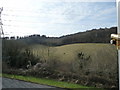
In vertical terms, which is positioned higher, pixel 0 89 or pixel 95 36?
pixel 95 36

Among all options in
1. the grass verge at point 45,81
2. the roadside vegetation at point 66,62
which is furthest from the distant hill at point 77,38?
the grass verge at point 45,81

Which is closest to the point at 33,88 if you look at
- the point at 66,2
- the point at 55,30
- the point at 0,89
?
the point at 0,89

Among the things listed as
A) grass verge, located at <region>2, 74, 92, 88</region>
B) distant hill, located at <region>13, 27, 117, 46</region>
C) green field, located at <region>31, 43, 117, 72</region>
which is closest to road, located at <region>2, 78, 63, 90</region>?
→ grass verge, located at <region>2, 74, 92, 88</region>

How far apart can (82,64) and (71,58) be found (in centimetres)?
14

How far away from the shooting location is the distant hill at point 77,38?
1979mm

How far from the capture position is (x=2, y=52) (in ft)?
7.01

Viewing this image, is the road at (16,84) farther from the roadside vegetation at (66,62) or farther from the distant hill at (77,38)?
the distant hill at (77,38)

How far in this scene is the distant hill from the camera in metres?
1.98

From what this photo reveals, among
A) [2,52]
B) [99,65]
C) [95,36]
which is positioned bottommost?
[99,65]

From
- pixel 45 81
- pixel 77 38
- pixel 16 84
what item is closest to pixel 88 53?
pixel 77 38

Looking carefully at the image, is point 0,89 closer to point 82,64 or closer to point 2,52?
point 2,52

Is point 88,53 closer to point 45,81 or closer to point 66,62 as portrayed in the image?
point 66,62

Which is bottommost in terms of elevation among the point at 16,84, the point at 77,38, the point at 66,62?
the point at 16,84

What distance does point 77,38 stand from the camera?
→ 2.04 metres
